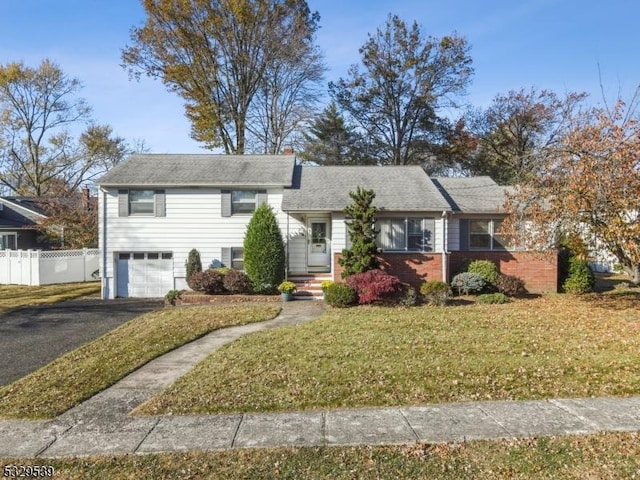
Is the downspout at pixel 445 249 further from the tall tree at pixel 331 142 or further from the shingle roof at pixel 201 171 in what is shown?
the tall tree at pixel 331 142

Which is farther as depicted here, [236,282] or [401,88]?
[401,88]

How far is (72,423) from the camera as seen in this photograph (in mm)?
5199

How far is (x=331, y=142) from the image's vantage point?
3222 centimetres

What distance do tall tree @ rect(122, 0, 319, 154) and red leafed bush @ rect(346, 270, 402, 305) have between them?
1700 centimetres

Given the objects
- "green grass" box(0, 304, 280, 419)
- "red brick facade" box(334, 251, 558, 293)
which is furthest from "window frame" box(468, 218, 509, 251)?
"green grass" box(0, 304, 280, 419)

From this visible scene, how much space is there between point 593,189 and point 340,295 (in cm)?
739

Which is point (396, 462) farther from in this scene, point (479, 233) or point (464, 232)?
point (479, 233)

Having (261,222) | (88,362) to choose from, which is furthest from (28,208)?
(88,362)

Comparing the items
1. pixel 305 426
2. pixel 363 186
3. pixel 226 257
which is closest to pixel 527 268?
pixel 363 186

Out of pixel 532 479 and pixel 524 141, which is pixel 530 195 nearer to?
pixel 532 479

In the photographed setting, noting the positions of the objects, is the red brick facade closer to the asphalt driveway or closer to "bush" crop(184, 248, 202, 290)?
"bush" crop(184, 248, 202, 290)

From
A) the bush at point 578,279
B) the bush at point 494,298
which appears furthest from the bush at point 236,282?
the bush at point 578,279

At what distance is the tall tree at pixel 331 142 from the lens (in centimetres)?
3169

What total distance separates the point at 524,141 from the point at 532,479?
30939mm
